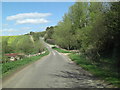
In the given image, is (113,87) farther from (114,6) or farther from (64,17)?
(64,17)

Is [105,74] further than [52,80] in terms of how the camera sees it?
Yes

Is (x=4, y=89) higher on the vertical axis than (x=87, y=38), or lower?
lower

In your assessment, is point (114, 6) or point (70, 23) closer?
point (114, 6)

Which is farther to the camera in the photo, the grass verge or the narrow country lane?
the grass verge

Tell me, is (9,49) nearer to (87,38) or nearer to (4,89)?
(87,38)

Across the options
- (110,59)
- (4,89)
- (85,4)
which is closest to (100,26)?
(110,59)

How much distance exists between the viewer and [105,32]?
14859 millimetres

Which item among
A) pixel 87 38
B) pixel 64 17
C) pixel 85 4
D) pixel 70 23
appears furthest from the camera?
pixel 64 17

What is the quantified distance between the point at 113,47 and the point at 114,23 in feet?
10.7

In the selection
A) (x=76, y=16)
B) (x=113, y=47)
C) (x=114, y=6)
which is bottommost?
(x=113, y=47)

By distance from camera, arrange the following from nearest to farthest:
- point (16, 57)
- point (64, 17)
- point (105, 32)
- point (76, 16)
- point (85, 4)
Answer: point (105, 32)
point (16, 57)
point (85, 4)
point (76, 16)
point (64, 17)

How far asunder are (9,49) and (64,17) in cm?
2172

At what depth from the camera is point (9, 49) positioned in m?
34.9

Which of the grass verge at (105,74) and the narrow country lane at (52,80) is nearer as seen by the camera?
the narrow country lane at (52,80)
